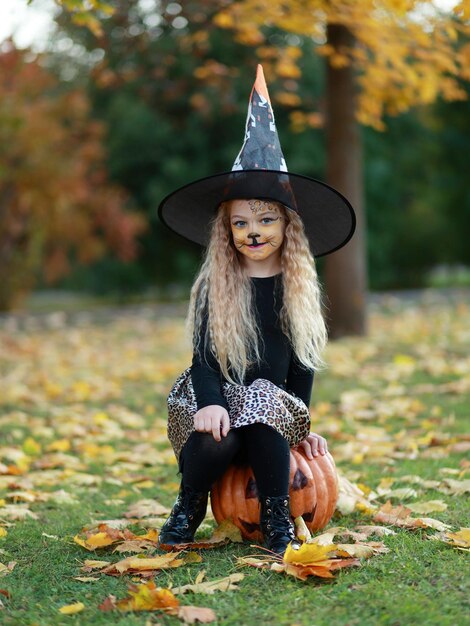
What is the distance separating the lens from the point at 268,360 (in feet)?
10.2

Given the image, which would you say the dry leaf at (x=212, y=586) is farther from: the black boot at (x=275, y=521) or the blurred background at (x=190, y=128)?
the blurred background at (x=190, y=128)

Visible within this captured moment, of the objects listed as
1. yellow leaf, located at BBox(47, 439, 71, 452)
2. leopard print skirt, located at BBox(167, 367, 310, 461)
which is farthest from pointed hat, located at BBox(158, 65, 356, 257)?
yellow leaf, located at BBox(47, 439, 71, 452)

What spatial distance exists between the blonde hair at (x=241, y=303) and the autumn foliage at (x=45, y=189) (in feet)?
33.8

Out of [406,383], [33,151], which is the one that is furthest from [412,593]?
[33,151]

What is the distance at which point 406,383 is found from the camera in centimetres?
686

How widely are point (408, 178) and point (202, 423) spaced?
2562cm

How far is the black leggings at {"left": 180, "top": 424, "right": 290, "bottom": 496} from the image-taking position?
290 centimetres

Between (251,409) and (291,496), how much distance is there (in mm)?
392

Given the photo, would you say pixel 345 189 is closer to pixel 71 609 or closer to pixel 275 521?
pixel 275 521

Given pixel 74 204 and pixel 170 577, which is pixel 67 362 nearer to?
pixel 170 577

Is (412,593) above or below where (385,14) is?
below

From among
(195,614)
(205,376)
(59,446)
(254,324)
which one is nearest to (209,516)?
(205,376)

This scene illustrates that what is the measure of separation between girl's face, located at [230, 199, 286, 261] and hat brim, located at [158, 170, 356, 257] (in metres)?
0.06

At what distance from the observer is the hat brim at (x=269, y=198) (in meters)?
3.07
